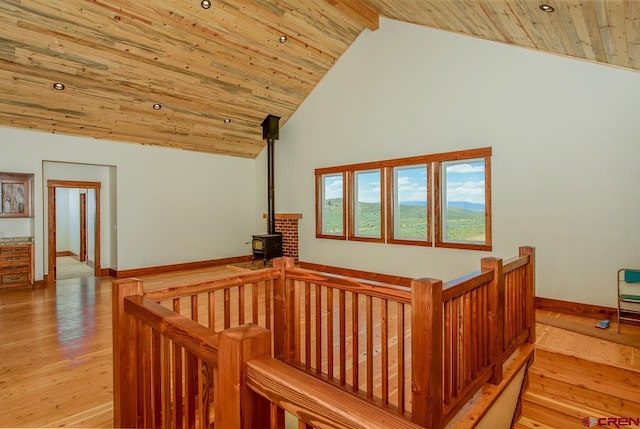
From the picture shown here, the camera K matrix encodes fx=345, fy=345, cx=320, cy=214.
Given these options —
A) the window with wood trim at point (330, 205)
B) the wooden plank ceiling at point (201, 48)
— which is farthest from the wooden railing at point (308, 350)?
the window with wood trim at point (330, 205)

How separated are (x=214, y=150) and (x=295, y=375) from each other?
7884 millimetres

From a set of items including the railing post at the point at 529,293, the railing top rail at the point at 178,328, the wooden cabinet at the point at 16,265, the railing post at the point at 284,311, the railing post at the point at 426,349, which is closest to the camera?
the railing top rail at the point at 178,328

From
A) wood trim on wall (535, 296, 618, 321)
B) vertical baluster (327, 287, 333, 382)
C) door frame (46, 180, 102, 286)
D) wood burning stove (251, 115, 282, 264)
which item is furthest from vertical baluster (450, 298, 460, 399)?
door frame (46, 180, 102, 286)

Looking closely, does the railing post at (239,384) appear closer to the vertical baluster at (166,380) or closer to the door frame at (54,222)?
the vertical baluster at (166,380)

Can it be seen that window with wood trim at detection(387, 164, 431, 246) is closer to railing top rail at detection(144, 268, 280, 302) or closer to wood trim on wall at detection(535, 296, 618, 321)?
wood trim on wall at detection(535, 296, 618, 321)

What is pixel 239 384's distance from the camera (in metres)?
0.98

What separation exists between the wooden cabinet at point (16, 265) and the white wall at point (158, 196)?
231 millimetres

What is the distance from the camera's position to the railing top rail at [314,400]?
2.47 feet

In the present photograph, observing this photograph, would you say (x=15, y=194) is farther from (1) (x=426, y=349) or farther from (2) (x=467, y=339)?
(2) (x=467, y=339)

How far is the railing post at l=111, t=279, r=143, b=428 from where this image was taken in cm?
182

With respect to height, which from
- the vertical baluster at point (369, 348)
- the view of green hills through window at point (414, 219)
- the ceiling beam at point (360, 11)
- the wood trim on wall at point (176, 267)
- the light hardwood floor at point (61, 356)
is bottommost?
the light hardwood floor at point (61, 356)

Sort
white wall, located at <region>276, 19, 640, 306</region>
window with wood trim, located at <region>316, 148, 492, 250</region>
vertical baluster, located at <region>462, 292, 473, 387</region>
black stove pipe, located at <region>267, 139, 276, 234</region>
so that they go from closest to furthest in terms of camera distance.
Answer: vertical baluster, located at <region>462, 292, 473, 387</region>, white wall, located at <region>276, 19, 640, 306</region>, window with wood trim, located at <region>316, 148, 492, 250</region>, black stove pipe, located at <region>267, 139, 276, 234</region>

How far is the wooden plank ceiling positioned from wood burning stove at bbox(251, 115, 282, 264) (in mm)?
300

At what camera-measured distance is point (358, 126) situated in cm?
668
